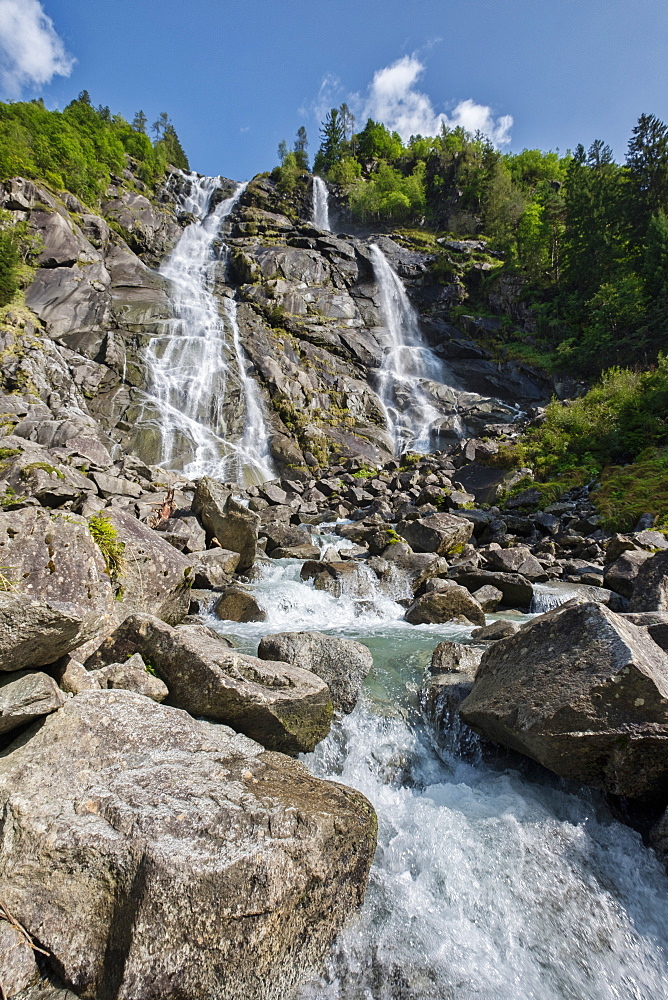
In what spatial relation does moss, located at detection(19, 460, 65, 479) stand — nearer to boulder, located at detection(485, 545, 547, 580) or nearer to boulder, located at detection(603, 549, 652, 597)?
boulder, located at detection(485, 545, 547, 580)

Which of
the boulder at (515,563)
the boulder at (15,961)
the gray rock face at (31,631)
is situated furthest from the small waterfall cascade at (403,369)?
the boulder at (15,961)

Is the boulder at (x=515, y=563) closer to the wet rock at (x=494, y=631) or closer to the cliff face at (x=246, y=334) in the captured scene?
the wet rock at (x=494, y=631)

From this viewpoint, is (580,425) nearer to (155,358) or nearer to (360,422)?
(360,422)

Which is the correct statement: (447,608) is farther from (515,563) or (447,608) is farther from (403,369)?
(403,369)

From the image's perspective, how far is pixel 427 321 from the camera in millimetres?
43094

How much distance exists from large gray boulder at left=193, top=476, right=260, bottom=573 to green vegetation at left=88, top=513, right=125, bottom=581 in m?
5.62

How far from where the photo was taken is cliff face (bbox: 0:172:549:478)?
75.8 ft

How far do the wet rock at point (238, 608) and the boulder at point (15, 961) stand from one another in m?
6.80

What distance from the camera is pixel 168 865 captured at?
2.71 m

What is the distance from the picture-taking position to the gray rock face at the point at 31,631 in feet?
10.7

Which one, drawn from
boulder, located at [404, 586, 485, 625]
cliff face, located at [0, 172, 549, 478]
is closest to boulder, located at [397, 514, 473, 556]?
boulder, located at [404, 586, 485, 625]

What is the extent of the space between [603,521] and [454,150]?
2984 inches

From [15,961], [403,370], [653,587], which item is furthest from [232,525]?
[403,370]

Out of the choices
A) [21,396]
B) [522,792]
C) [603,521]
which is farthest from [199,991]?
[21,396]
